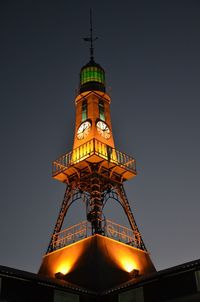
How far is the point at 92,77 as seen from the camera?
4434 cm

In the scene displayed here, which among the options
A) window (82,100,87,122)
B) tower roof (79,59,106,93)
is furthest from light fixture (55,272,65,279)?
tower roof (79,59,106,93)

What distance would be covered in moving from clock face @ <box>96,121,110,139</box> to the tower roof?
13.9ft

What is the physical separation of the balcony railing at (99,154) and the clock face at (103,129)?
2.02 metres

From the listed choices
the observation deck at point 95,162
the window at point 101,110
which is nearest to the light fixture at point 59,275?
the observation deck at point 95,162

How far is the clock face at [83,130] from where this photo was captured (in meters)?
40.5

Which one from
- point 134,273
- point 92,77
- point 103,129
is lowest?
point 134,273

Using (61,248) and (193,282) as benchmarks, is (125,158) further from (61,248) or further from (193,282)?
(193,282)

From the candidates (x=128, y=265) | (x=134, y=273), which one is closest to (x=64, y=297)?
(x=134, y=273)

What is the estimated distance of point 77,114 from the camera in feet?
141

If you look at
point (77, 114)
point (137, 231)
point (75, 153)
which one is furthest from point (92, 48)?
point (137, 231)

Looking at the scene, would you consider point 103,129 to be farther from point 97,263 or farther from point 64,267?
point 97,263

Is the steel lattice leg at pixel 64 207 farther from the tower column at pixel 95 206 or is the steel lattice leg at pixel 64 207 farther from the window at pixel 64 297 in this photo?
the window at pixel 64 297

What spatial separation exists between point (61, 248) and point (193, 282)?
47.3ft

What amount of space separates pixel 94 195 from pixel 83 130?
720cm
